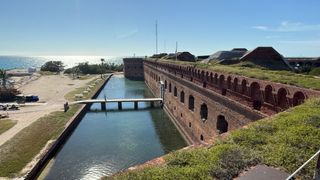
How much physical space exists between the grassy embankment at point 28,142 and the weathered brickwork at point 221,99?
10869mm

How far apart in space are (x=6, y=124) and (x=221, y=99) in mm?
19843

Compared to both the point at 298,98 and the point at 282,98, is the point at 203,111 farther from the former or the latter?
the point at 298,98

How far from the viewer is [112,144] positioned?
23172mm

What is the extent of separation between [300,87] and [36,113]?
28.0 metres

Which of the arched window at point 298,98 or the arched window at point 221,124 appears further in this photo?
the arched window at point 221,124

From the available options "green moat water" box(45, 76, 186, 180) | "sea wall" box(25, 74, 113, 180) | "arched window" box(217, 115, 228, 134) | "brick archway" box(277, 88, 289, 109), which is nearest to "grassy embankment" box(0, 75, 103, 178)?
"sea wall" box(25, 74, 113, 180)

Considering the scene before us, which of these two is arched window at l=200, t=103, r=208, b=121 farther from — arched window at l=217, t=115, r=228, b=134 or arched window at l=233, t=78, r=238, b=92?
arched window at l=233, t=78, r=238, b=92

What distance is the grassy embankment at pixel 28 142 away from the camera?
16473 mm

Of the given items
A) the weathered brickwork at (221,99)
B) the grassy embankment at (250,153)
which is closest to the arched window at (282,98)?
the weathered brickwork at (221,99)

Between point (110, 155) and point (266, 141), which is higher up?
point (266, 141)

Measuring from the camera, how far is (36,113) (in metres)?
31.6

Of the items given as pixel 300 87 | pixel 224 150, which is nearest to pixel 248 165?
pixel 224 150

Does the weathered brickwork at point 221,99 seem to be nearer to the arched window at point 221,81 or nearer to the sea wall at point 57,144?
the arched window at point 221,81

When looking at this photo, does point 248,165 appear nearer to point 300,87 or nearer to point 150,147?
point 300,87
